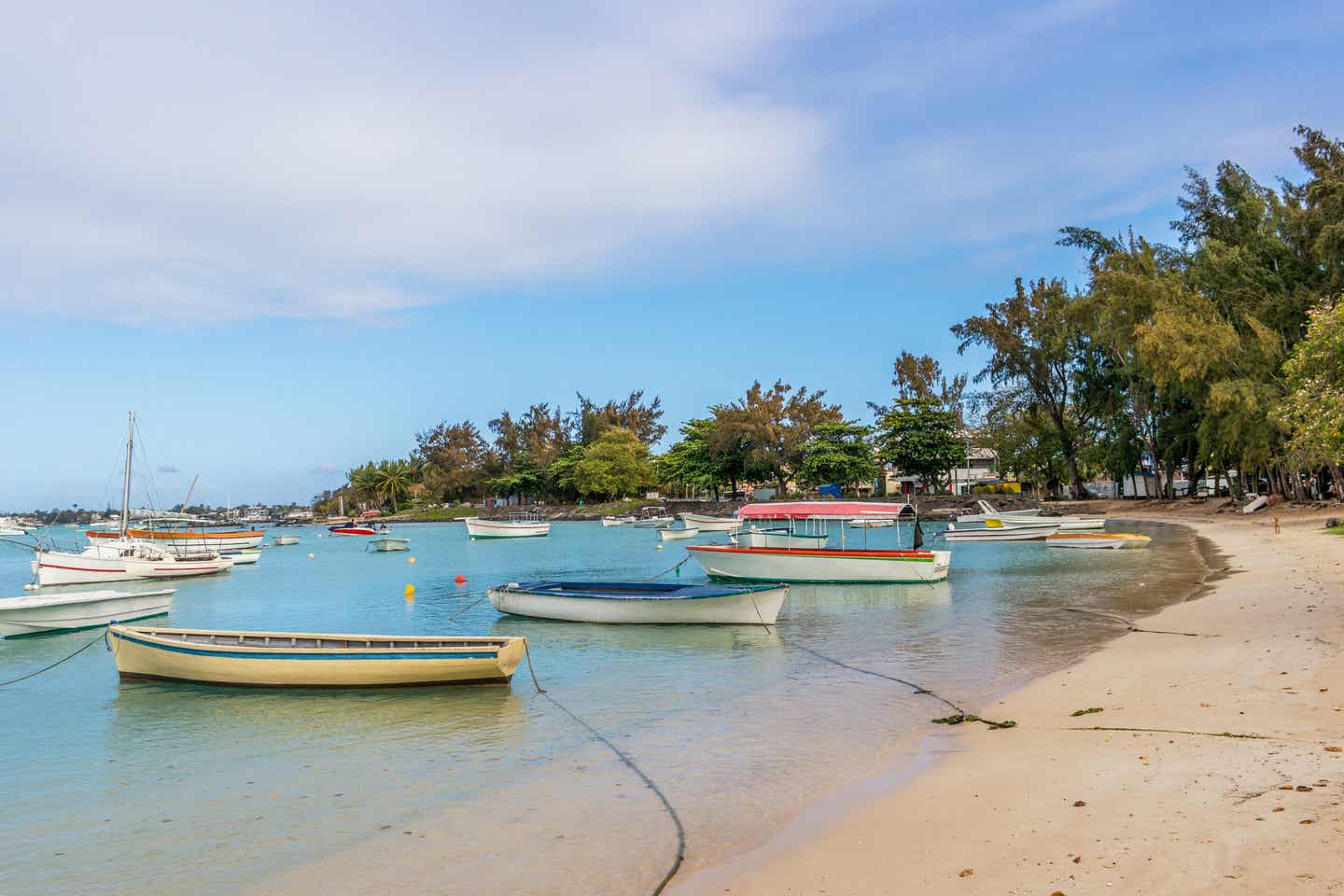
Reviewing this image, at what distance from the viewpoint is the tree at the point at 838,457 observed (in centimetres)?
9281

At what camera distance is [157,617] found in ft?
93.7

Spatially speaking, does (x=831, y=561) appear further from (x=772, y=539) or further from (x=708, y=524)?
(x=708, y=524)

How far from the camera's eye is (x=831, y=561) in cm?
3083

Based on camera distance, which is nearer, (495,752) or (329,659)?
(495,752)

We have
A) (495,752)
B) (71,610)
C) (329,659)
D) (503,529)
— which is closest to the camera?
(495,752)

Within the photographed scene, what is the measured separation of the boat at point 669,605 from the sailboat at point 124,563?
26197 millimetres

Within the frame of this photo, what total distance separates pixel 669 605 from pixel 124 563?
32.8 m

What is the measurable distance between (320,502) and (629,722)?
201378 millimetres

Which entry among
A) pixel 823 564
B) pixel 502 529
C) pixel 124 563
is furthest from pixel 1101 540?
pixel 502 529

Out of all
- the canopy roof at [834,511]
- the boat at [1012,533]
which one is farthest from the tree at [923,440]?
the canopy roof at [834,511]

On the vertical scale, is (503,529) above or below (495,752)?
above

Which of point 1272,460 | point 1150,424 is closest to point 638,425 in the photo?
point 1150,424

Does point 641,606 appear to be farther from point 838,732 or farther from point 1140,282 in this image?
point 1140,282

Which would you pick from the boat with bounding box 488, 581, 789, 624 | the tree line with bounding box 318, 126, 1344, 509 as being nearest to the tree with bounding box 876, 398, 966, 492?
the tree line with bounding box 318, 126, 1344, 509
